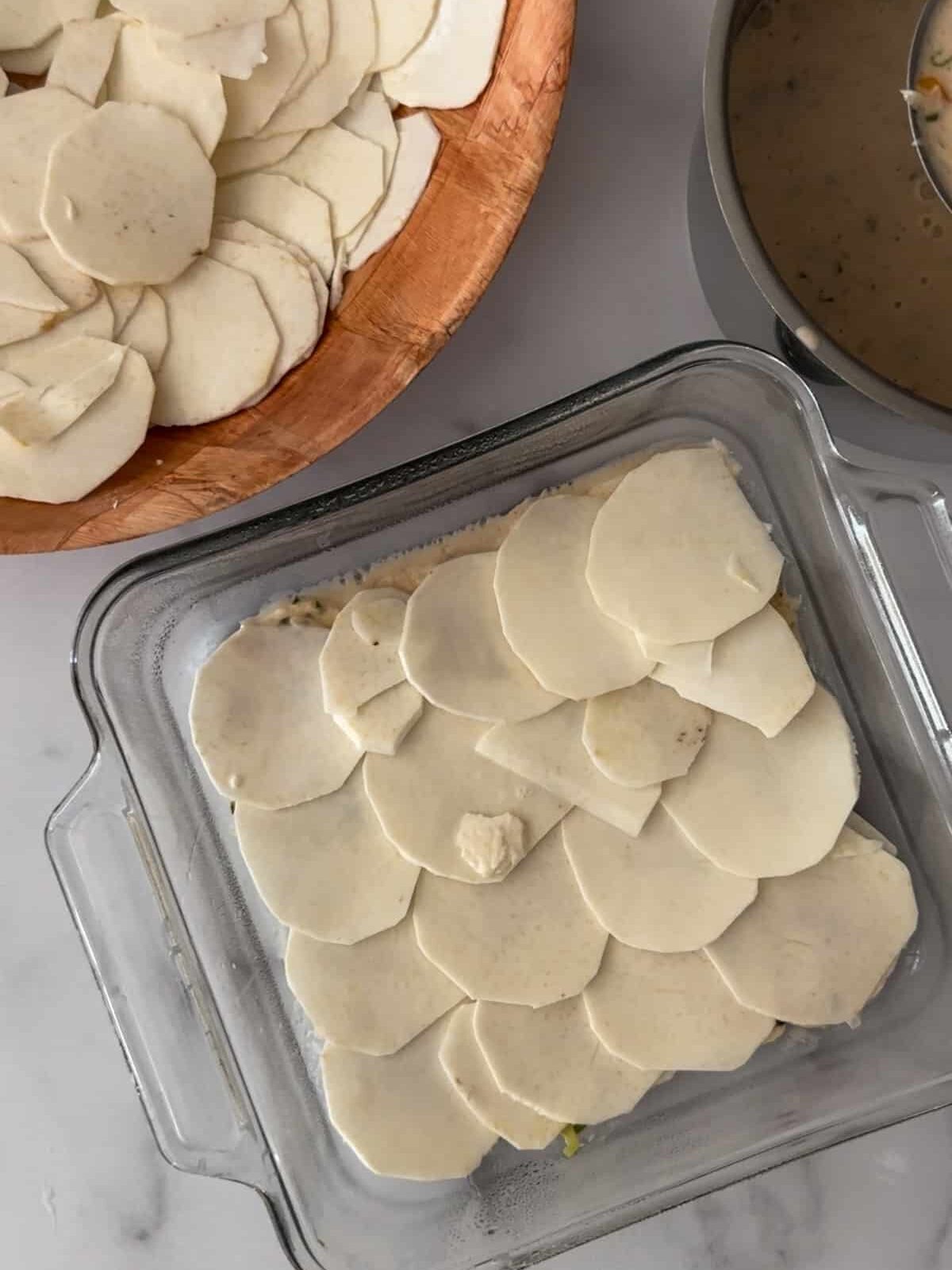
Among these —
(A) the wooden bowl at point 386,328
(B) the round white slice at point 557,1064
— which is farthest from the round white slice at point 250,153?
(B) the round white slice at point 557,1064

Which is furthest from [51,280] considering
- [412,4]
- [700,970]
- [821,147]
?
[700,970]

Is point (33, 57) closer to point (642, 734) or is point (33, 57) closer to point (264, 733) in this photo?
point (264, 733)

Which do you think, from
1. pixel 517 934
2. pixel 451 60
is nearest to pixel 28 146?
pixel 451 60

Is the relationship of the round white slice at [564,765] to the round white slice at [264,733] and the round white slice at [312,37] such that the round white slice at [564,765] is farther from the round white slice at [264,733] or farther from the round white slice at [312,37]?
the round white slice at [312,37]

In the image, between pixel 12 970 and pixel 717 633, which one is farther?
pixel 12 970

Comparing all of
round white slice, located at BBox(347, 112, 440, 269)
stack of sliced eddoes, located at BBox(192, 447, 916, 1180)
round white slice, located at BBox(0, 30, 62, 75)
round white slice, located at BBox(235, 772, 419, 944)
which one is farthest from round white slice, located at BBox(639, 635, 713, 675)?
round white slice, located at BBox(0, 30, 62, 75)

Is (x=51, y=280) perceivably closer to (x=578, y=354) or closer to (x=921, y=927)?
(x=578, y=354)
